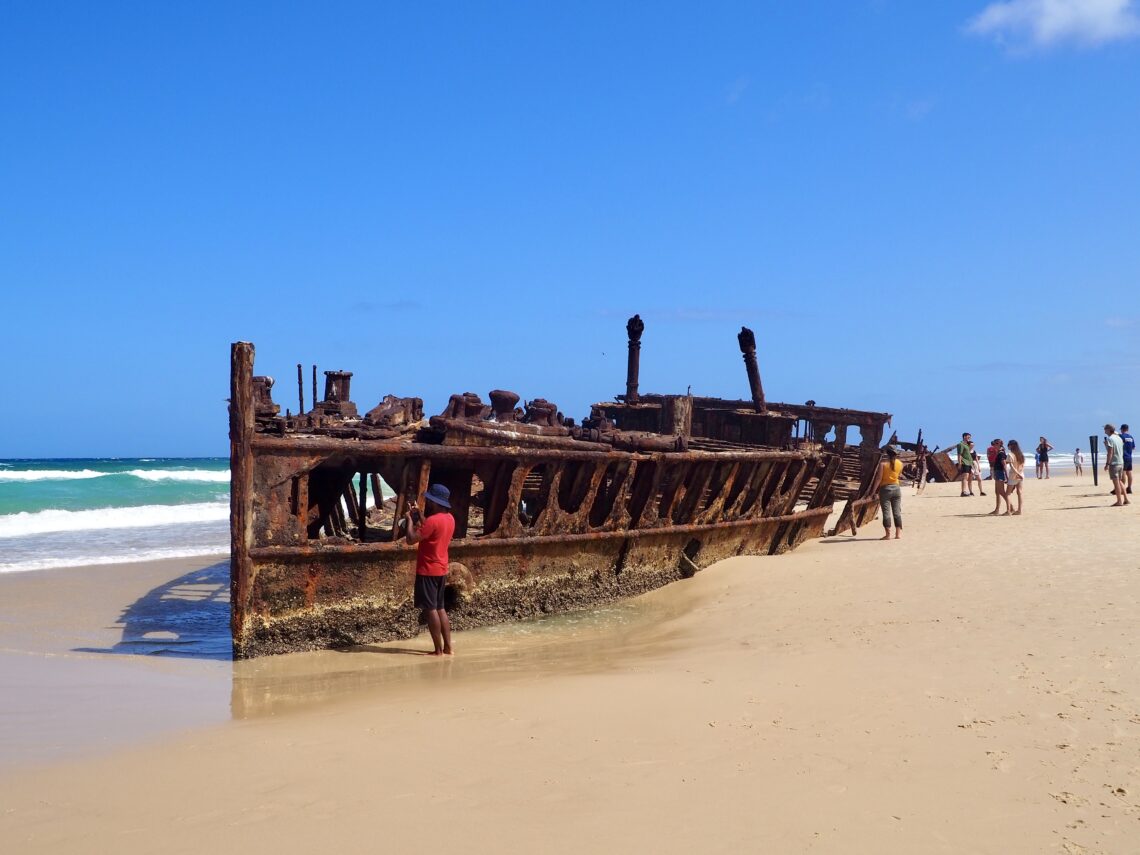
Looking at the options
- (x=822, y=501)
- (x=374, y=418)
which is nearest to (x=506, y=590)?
(x=374, y=418)

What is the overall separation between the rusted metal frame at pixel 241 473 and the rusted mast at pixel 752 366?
9863mm

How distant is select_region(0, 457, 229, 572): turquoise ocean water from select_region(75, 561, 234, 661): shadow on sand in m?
3.94

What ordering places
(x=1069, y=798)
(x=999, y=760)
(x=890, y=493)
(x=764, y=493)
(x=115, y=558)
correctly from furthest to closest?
(x=115, y=558) < (x=890, y=493) < (x=764, y=493) < (x=999, y=760) < (x=1069, y=798)

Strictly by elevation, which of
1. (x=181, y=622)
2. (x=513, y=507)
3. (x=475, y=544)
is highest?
(x=513, y=507)

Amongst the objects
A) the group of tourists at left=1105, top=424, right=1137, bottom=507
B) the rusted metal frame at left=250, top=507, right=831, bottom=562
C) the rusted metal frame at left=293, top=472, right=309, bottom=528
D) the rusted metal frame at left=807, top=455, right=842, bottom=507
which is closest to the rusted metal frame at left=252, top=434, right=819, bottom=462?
the rusted metal frame at left=293, top=472, right=309, bottom=528

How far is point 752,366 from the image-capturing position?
52.0 ft

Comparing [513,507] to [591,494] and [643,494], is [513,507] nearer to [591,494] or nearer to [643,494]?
[591,494]

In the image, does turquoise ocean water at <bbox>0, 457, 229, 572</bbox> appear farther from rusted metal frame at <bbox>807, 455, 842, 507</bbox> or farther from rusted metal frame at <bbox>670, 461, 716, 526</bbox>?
rusted metal frame at <bbox>807, 455, 842, 507</bbox>

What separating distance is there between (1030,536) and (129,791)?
12.5 m

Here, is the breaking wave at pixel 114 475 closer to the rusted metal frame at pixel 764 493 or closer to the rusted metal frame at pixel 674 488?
the rusted metal frame at pixel 764 493

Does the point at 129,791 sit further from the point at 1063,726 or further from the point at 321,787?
the point at 1063,726

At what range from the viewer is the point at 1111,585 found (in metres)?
9.14

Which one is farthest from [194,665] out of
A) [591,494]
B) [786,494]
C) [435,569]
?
[786,494]

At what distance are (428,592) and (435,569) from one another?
7.1 inches
